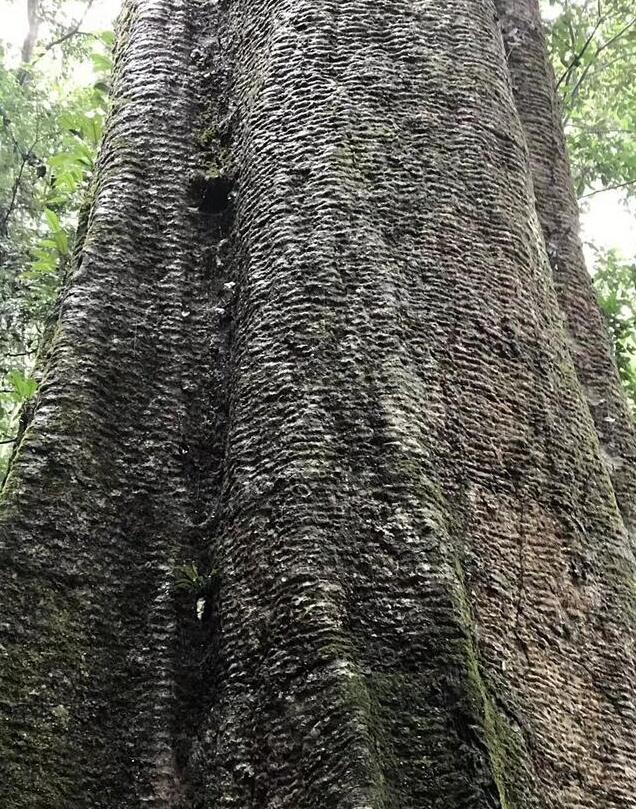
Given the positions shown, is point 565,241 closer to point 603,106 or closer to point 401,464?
A: point 401,464

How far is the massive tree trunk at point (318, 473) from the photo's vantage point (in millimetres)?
1777

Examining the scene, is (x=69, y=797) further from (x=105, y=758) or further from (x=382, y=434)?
(x=382, y=434)

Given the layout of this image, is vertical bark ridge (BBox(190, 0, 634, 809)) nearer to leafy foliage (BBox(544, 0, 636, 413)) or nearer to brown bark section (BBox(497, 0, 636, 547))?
brown bark section (BBox(497, 0, 636, 547))

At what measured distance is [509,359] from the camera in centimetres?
245

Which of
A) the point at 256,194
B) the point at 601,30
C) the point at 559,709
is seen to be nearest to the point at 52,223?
the point at 256,194

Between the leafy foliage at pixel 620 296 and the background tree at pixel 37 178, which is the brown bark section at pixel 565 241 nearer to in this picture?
the leafy foliage at pixel 620 296

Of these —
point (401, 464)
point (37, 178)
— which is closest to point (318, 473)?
point (401, 464)

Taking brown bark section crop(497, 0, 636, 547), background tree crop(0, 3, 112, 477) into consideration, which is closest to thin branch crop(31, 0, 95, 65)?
background tree crop(0, 3, 112, 477)

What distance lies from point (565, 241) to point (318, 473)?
2.28 m

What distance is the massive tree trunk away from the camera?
1777 mm

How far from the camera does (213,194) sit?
279cm

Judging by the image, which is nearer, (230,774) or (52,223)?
(230,774)

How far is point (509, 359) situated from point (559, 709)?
92cm

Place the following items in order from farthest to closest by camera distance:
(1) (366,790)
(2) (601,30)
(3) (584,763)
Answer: (2) (601,30)
(3) (584,763)
(1) (366,790)
